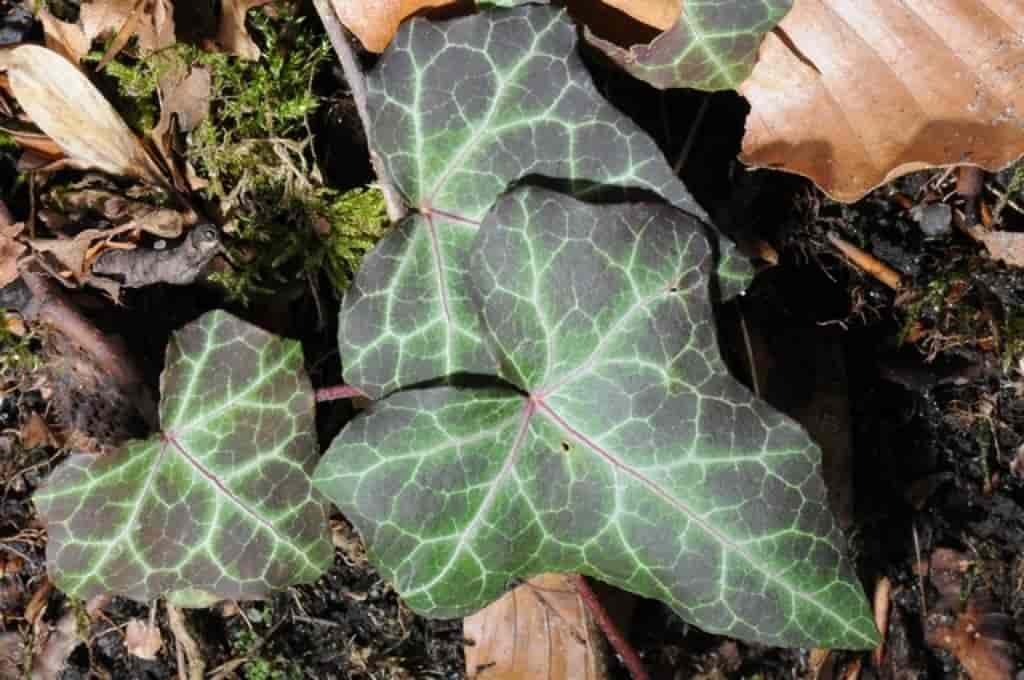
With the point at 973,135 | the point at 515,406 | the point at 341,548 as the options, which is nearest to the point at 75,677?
the point at 341,548

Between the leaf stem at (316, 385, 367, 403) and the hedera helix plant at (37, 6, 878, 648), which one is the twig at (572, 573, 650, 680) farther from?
the leaf stem at (316, 385, 367, 403)

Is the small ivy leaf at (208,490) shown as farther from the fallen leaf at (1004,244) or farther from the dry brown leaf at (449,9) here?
the fallen leaf at (1004,244)

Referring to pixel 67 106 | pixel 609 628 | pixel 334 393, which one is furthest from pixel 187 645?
pixel 67 106

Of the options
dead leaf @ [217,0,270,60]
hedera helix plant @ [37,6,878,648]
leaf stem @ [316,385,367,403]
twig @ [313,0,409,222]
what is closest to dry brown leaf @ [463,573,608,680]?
hedera helix plant @ [37,6,878,648]

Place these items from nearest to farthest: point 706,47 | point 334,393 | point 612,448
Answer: point 612,448
point 706,47
point 334,393

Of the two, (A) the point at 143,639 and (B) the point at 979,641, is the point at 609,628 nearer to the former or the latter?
A: (B) the point at 979,641

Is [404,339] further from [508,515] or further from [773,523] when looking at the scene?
[773,523]

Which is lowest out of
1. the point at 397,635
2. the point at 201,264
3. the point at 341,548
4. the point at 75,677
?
the point at 75,677
